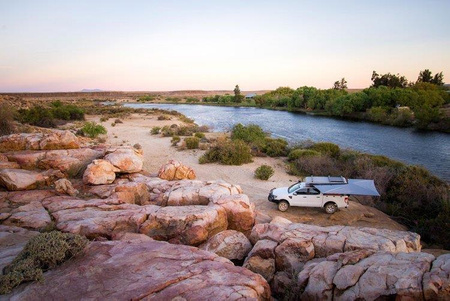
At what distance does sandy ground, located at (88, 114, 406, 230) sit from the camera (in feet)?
42.7

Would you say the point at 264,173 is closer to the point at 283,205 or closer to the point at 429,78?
the point at 283,205

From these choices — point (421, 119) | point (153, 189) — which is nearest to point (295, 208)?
point (153, 189)

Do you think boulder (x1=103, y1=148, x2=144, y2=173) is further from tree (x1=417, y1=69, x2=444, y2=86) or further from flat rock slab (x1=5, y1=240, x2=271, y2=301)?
tree (x1=417, y1=69, x2=444, y2=86)

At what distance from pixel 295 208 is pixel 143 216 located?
8.36m

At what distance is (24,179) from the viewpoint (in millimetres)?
11344

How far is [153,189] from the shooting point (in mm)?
12961

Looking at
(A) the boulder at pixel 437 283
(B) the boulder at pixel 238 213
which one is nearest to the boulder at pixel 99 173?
(B) the boulder at pixel 238 213

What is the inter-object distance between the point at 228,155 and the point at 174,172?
8424 mm

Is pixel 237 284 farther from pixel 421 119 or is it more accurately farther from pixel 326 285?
pixel 421 119

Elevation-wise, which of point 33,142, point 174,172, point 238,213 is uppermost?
point 33,142

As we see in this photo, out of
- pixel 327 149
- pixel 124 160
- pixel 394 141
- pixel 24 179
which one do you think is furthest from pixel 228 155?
pixel 394 141

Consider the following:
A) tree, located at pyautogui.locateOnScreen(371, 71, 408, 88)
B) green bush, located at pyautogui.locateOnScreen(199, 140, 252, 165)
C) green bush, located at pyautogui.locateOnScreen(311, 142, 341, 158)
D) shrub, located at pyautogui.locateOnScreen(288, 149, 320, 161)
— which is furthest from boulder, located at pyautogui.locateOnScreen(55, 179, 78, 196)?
tree, located at pyautogui.locateOnScreen(371, 71, 408, 88)

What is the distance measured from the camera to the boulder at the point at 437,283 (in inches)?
183

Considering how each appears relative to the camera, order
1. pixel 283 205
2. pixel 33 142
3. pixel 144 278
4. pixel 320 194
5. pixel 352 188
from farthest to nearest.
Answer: pixel 33 142, pixel 283 205, pixel 320 194, pixel 352 188, pixel 144 278
